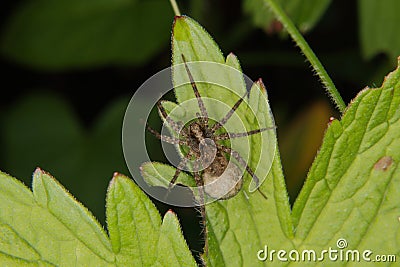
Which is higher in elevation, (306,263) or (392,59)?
(392,59)

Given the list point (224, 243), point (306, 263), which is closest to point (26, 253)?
point (224, 243)

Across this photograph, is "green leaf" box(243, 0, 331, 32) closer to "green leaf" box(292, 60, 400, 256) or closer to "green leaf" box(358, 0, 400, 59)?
"green leaf" box(358, 0, 400, 59)

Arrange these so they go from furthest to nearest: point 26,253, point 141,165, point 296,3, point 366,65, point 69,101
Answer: point 69,101
point 366,65
point 296,3
point 141,165
point 26,253

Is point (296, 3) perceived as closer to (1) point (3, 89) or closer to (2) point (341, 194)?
(2) point (341, 194)

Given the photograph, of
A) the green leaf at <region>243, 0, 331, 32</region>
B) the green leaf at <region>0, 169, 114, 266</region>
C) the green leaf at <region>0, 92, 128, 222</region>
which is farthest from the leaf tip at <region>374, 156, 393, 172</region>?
the green leaf at <region>0, 92, 128, 222</region>

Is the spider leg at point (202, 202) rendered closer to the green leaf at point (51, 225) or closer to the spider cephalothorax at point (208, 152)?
the spider cephalothorax at point (208, 152)

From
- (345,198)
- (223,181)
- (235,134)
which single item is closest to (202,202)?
Result: (223,181)

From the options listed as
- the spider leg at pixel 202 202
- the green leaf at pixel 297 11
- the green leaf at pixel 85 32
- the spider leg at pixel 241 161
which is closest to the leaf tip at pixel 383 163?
the spider leg at pixel 241 161

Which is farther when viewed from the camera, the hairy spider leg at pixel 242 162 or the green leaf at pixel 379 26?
the green leaf at pixel 379 26
